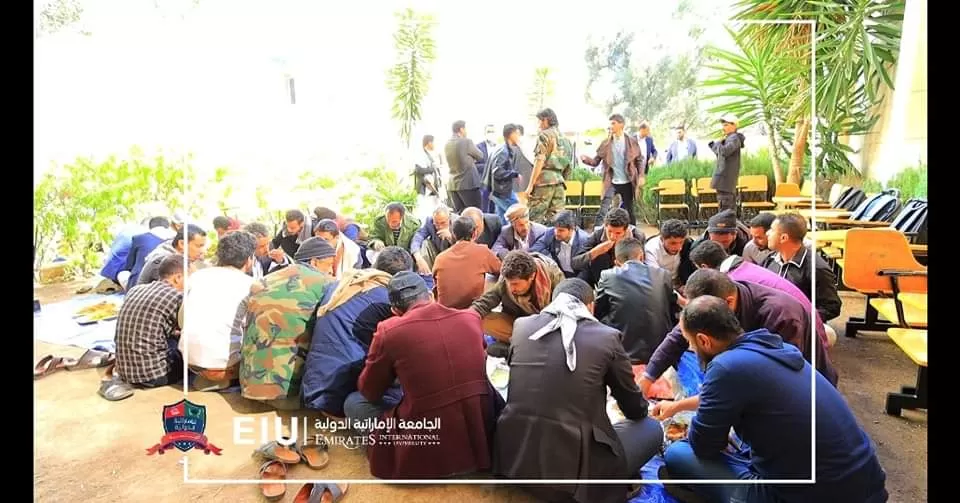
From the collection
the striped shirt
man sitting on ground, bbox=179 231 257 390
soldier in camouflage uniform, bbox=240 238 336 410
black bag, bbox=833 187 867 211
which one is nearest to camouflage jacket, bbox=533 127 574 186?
soldier in camouflage uniform, bbox=240 238 336 410

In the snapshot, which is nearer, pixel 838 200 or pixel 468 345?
pixel 468 345

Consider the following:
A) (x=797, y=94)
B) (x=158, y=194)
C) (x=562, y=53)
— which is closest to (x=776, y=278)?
(x=797, y=94)

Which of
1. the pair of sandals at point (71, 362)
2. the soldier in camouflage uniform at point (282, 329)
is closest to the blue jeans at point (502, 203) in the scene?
the soldier in camouflage uniform at point (282, 329)

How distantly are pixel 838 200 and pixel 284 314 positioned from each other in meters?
2.48

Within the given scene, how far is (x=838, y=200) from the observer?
2570mm

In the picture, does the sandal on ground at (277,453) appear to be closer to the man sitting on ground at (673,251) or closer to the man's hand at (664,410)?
the man's hand at (664,410)

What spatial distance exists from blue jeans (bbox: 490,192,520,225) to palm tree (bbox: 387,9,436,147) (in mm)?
539

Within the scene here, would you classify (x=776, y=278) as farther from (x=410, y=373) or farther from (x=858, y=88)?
(x=410, y=373)

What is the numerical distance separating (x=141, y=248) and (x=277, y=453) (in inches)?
44.8

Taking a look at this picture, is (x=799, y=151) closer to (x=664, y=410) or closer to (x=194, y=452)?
(x=664, y=410)

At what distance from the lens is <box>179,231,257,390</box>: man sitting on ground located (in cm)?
252

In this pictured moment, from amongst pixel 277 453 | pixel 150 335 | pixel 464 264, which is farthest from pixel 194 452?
pixel 464 264
